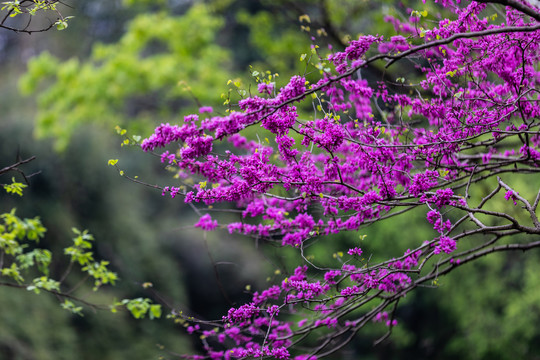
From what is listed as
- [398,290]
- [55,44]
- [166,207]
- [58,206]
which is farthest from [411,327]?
[55,44]

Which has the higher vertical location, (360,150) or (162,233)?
(162,233)

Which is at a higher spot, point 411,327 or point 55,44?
point 55,44

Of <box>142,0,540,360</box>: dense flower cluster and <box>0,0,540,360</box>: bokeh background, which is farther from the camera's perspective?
<box>0,0,540,360</box>: bokeh background

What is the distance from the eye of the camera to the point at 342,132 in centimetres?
321

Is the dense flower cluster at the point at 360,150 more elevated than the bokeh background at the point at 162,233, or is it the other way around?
the bokeh background at the point at 162,233

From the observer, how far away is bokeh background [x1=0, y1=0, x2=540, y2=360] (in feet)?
32.4

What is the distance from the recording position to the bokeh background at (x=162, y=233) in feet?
32.4

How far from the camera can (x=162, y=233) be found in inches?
512

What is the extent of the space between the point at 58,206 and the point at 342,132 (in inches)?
344

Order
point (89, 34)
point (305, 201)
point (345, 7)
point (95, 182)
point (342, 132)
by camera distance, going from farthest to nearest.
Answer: point (89, 34) < point (95, 182) < point (345, 7) < point (305, 201) < point (342, 132)

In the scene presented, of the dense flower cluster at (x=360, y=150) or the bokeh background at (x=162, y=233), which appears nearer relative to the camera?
the dense flower cluster at (x=360, y=150)

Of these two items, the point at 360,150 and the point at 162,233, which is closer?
the point at 360,150

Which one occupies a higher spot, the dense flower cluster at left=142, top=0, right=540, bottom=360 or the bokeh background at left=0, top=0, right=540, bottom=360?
the bokeh background at left=0, top=0, right=540, bottom=360

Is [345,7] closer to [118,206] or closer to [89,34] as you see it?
[118,206]
